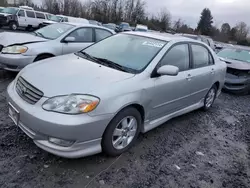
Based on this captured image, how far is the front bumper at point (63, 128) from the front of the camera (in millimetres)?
2439

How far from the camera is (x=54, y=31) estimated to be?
20.9 ft

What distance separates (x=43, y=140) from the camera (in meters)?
2.57

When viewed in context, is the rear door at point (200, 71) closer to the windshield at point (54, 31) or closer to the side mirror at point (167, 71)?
the side mirror at point (167, 71)

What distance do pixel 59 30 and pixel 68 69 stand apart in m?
3.64

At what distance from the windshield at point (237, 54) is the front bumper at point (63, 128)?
23.1ft

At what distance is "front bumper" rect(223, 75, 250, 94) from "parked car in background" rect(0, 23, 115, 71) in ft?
13.7

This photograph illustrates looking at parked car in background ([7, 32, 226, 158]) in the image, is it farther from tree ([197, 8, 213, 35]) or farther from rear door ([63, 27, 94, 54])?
tree ([197, 8, 213, 35])

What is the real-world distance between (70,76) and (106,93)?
59 centimetres

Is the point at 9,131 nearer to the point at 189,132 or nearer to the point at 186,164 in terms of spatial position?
the point at 186,164

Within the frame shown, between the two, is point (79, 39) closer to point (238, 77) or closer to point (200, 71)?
point (200, 71)

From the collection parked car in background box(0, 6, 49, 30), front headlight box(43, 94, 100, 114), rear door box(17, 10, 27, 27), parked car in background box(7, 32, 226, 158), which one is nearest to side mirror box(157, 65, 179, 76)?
parked car in background box(7, 32, 226, 158)

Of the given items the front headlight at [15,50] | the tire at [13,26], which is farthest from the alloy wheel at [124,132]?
the tire at [13,26]

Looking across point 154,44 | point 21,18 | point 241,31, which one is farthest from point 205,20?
point 154,44

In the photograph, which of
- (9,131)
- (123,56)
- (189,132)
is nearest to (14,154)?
(9,131)
